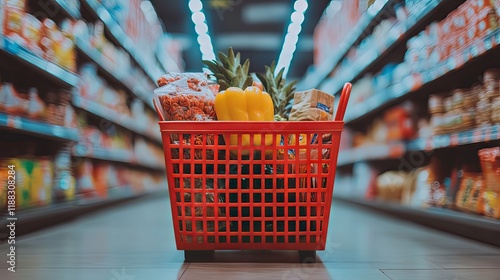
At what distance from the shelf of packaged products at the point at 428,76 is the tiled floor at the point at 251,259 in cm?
88

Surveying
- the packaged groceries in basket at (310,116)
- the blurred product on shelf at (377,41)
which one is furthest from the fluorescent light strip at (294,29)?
the packaged groceries in basket at (310,116)

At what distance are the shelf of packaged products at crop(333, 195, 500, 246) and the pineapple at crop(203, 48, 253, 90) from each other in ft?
4.08

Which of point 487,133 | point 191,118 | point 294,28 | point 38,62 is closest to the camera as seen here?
point 191,118

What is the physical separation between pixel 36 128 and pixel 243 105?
5.27 feet

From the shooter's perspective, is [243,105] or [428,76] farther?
[428,76]

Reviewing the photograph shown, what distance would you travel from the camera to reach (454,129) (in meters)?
2.59

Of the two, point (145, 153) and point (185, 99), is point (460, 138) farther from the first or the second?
point (145, 153)

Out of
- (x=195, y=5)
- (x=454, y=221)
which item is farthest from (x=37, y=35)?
(x=195, y=5)

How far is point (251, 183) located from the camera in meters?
1.49

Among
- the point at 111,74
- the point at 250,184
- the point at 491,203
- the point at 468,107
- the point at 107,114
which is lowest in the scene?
the point at 491,203

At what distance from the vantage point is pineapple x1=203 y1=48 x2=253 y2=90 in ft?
5.54

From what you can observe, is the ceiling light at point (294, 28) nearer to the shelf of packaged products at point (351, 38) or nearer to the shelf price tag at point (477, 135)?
the shelf of packaged products at point (351, 38)

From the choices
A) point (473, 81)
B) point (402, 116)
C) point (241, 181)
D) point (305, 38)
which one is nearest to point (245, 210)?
point (241, 181)

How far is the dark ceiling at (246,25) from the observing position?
7109 millimetres
